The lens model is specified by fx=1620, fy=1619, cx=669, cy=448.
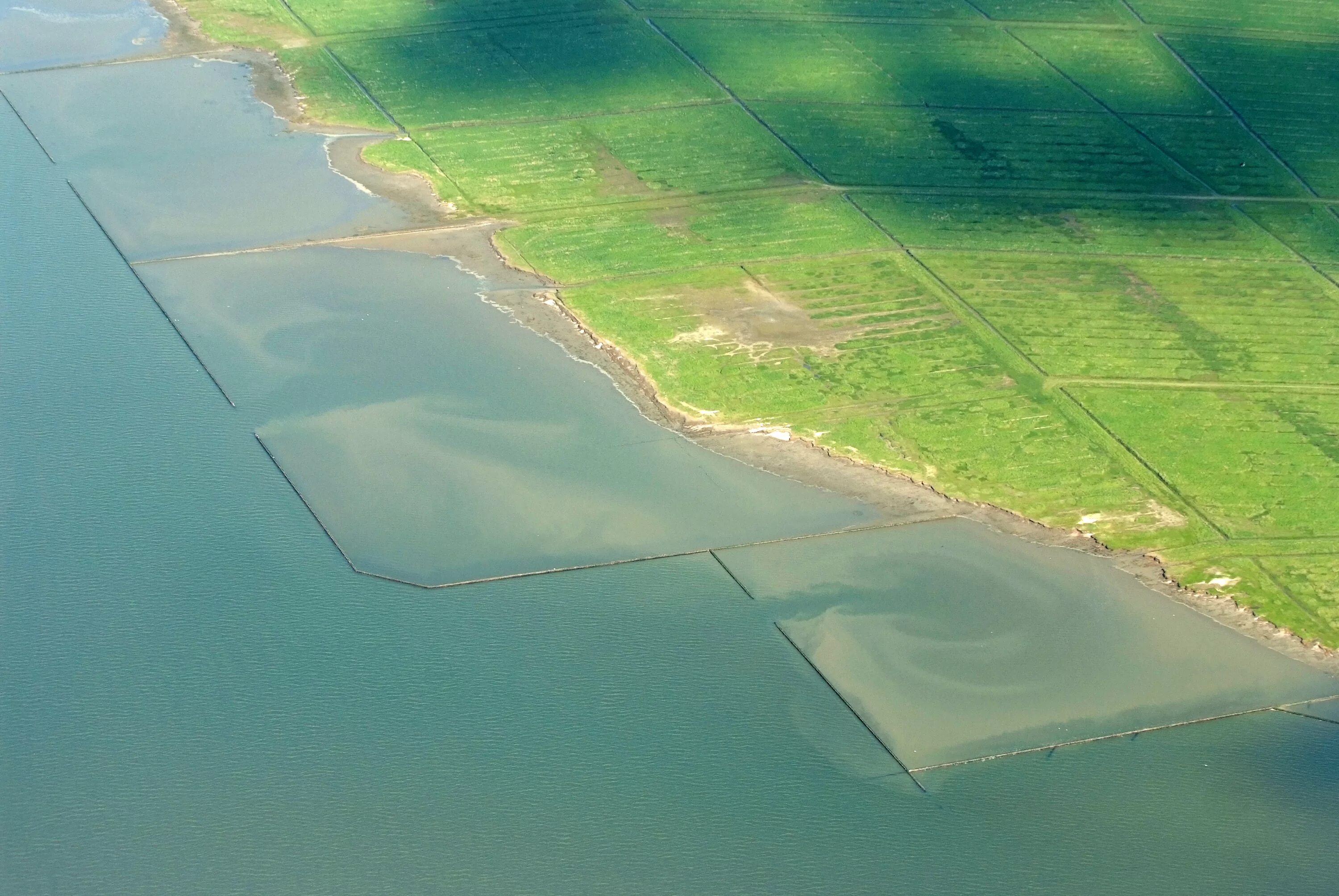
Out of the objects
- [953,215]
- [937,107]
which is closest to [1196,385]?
[953,215]

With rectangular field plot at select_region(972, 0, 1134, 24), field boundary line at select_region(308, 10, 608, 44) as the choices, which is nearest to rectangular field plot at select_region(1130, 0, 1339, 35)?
rectangular field plot at select_region(972, 0, 1134, 24)

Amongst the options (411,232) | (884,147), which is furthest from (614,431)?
(884,147)

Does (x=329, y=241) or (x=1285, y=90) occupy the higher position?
(x=1285, y=90)

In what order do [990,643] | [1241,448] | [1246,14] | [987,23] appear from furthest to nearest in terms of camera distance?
[1246,14] < [987,23] < [1241,448] < [990,643]

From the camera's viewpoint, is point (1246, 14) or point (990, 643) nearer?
point (990, 643)

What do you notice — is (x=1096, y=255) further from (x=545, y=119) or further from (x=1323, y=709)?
(x=1323, y=709)

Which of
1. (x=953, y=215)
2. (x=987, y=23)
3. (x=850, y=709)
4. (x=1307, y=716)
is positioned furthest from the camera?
(x=987, y=23)

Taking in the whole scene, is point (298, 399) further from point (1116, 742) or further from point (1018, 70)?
point (1018, 70)

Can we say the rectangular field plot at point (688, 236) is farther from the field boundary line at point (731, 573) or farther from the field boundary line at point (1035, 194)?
the field boundary line at point (731, 573)
